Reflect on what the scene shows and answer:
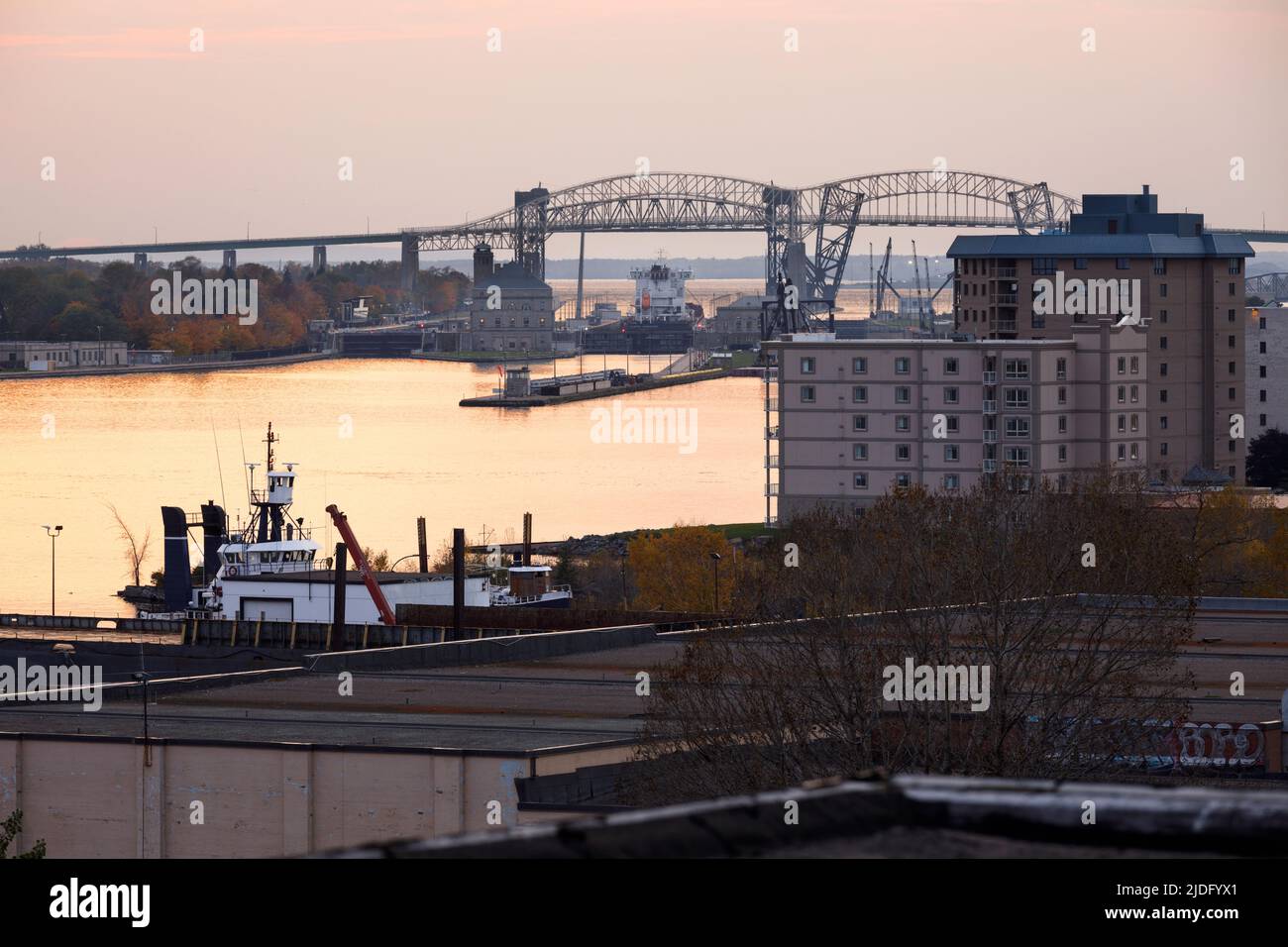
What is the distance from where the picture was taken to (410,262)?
255 ft

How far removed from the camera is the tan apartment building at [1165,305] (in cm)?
2206

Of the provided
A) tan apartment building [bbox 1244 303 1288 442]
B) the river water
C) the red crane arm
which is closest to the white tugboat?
the red crane arm

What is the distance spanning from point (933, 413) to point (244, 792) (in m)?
13.4

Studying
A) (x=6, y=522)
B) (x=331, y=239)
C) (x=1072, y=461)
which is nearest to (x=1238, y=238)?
(x=1072, y=461)

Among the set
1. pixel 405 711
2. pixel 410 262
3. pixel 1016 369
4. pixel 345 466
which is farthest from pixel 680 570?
pixel 410 262

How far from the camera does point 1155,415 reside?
70.8ft

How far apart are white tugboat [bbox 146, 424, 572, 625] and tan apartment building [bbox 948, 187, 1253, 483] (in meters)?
9.87

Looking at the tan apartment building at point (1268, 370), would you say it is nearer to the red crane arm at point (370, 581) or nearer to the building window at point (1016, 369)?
the building window at point (1016, 369)

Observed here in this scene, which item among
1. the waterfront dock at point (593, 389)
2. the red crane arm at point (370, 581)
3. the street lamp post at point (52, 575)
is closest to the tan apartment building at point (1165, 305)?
the street lamp post at point (52, 575)

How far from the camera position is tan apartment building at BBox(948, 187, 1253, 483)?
22.1 m

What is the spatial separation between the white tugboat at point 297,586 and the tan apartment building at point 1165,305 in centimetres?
987

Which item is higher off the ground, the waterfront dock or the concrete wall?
the waterfront dock

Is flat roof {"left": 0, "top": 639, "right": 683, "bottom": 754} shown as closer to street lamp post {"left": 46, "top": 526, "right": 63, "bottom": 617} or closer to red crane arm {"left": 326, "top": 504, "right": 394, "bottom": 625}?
red crane arm {"left": 326, "top": 504, "right": 394, "bottom": 625}

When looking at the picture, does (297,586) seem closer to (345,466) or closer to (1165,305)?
(1165,305)
